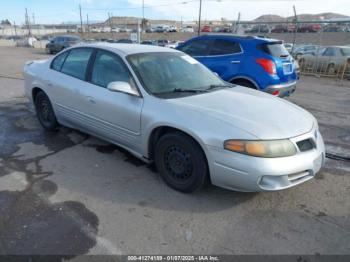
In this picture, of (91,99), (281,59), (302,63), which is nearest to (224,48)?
(281,59)

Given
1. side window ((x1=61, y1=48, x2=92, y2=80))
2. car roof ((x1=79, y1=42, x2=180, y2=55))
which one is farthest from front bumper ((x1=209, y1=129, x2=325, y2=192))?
side window ((x1=61, y1=48, x2=92, y2=80))

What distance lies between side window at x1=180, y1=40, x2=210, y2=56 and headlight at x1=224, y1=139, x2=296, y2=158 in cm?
530

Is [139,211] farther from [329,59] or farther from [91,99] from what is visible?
[329,59]

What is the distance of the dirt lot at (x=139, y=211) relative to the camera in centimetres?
268

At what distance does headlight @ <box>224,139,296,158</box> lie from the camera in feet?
9.61

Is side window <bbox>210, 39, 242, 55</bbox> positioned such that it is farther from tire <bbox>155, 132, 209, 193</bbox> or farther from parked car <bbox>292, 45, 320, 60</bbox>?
parked car <bbox>292, 45, 320, 60</bbox>

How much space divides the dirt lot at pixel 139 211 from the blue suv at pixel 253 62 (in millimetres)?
2855

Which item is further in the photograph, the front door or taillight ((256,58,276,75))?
taillight ((256,58,276,75))

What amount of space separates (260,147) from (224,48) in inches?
201

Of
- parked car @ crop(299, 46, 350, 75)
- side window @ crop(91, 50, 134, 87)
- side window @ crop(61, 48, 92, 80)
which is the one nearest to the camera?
side window @ crop(91, 50, 134, 87)

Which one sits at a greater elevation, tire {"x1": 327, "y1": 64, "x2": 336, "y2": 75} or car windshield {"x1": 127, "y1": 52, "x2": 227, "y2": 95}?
car windshield {"x1": 127, "y1": 52, "x2": 227, "y2": 95}

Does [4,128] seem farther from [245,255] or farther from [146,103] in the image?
[245,255]

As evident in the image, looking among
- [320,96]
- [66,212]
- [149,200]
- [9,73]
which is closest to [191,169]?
[149,200]

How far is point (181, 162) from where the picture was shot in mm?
3398
